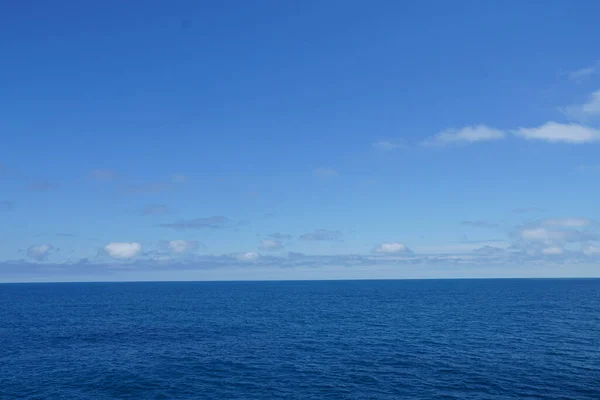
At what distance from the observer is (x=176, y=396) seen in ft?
190

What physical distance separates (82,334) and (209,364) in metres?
50.3

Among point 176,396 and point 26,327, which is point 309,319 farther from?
point 26,327

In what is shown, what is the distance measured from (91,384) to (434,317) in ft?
340

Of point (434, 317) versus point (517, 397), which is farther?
point (434, 317)

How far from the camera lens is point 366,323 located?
119 metres

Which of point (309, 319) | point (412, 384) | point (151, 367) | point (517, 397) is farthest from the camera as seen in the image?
point (309, 319)

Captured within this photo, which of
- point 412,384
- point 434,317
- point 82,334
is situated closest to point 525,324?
point 434,317

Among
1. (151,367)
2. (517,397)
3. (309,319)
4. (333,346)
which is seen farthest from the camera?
(309,319)

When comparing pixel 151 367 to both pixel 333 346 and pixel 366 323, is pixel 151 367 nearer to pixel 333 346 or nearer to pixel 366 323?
pixel 333 346

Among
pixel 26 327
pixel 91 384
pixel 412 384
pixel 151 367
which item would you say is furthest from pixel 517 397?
pixel 26 327

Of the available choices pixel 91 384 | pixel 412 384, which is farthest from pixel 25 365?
pixel 412 384

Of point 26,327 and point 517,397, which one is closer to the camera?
point 517,397

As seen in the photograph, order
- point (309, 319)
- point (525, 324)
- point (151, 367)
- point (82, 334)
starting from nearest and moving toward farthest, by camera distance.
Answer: point (151, 367) < point (82, 334) < point (525, 324) < point (309, 319)

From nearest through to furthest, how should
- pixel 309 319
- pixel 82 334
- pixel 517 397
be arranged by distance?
pixel 517 397, pixel 82 334, pixel 309 319
